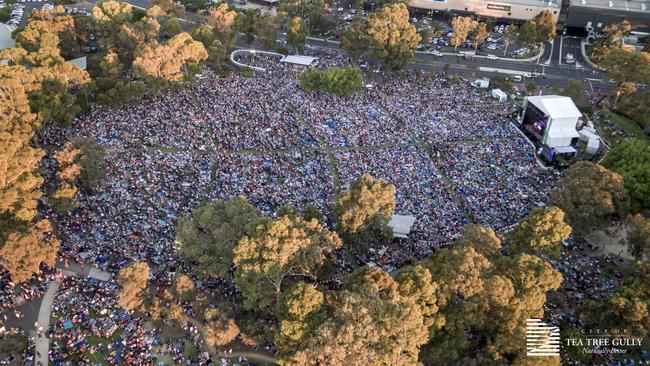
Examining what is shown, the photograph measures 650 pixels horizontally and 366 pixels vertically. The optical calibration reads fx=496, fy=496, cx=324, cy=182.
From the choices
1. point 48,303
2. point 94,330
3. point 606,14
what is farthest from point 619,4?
point 48,303

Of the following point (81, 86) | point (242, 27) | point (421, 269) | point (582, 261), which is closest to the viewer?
point (421, 269)

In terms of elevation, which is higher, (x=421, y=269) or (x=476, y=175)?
(x=421, y=269)

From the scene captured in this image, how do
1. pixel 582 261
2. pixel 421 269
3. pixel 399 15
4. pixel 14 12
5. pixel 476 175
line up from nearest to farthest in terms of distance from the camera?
pixel 421 269
pixel 582 261
pixel 476 175
pixel 399 15
pixel 14 12

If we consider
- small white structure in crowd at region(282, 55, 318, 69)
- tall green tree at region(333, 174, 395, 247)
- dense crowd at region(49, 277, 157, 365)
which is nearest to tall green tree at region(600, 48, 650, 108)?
small white structure in crowd at region(282, 55, 318, 69)

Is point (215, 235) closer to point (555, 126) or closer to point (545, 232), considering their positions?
point (545, 232)

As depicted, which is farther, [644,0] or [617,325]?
[644,0]

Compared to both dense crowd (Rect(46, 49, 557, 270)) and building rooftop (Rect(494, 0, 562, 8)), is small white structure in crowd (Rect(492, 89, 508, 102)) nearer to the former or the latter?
dense crowd (Rect(46, 49, 557, 270))

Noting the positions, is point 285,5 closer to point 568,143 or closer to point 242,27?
point 242,27

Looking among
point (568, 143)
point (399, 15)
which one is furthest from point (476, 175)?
point (399, 15)
